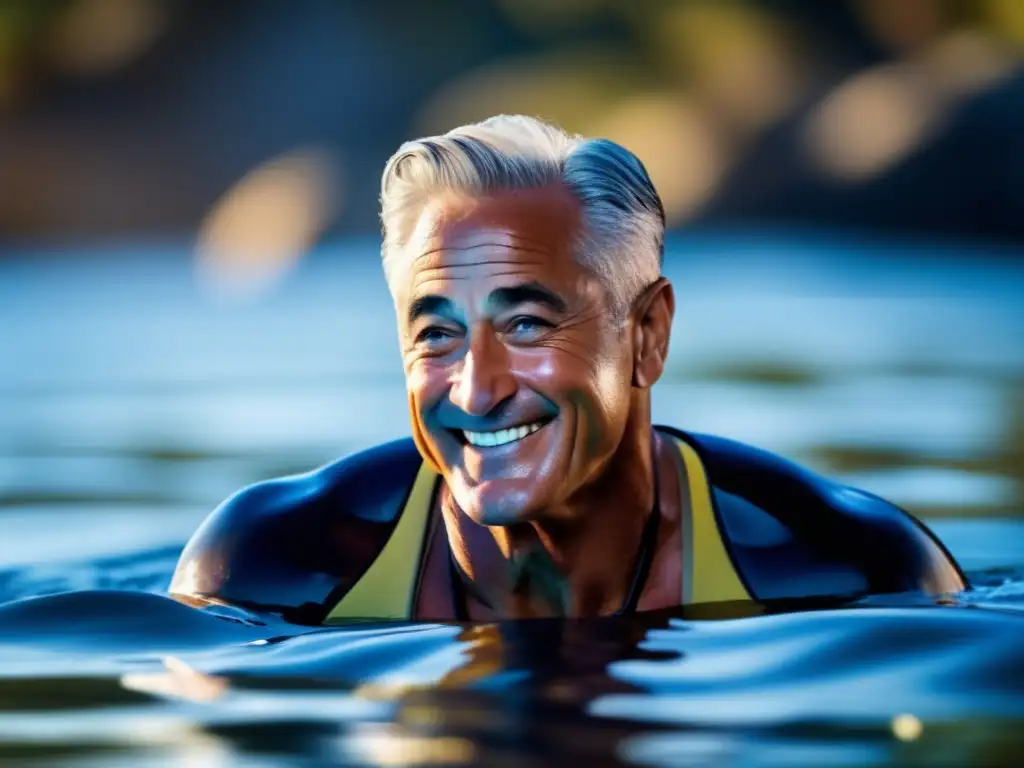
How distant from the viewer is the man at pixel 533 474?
3.93m

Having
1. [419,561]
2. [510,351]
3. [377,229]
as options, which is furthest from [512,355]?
[377,229]

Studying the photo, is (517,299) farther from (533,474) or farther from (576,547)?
(576,547)

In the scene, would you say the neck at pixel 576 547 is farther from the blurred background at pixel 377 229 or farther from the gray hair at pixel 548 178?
the blurred background at pixel 377 229

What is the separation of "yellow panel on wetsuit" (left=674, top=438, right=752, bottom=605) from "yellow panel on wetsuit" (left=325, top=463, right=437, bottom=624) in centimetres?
58

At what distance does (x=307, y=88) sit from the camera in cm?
3148

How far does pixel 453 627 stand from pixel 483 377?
65 cm

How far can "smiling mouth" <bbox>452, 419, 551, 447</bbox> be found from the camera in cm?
393

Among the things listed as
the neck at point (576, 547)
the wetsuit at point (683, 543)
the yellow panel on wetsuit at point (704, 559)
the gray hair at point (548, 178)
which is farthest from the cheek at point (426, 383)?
the yellow panel on wetsuit at point (704, 559)

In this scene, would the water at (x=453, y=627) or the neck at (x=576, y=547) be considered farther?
the neck at (x=576, y=547)

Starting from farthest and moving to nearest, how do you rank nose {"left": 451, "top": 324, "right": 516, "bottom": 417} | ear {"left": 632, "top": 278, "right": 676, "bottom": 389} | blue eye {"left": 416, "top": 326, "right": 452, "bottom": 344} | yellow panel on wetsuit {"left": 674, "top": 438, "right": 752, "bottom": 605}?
yellow panel on wetsuit {"left": 674, "top": 438, "right": 752, "bottom": 605}
ear {"left": 632, "top": 278, "right": 676, "bottom": 389}
blue eye {"left": 416, "top": 326, "right": 452, "bottom": 344}
nose {"left": 451, "top": 324, "right": 516, "bottom": 417}

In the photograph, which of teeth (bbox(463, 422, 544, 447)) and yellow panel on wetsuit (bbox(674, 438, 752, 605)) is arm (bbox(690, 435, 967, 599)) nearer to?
yellow panel on wetsuit (bbox(674, 438, 752, 605))

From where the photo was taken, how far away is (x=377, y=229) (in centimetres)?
2627

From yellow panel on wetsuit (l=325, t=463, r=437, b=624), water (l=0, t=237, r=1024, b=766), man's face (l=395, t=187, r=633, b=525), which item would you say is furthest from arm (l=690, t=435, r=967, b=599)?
yellow panel on wetsuit (l=325, t=463, r=437, b=624)

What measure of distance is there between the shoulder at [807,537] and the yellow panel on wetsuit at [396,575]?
0.66 m
